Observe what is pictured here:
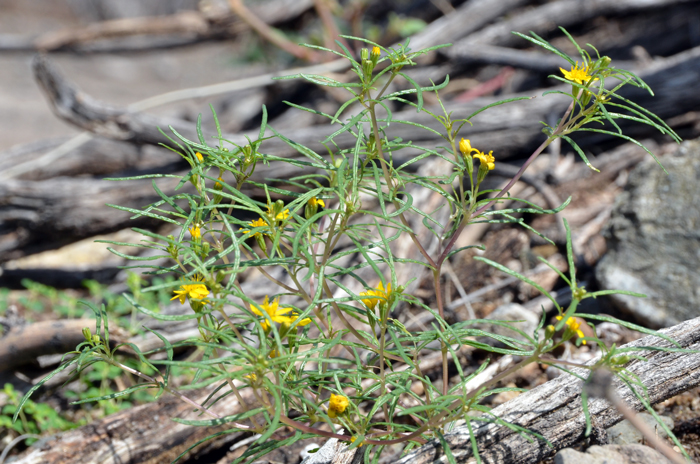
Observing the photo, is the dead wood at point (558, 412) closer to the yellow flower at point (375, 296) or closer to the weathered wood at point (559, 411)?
the weathered wood at point (559, 411)

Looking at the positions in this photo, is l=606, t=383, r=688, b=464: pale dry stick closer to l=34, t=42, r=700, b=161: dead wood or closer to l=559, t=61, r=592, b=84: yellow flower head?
l=559, t=61, r=592, b=84: yellow flower head

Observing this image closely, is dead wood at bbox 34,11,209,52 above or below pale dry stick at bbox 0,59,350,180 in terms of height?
above

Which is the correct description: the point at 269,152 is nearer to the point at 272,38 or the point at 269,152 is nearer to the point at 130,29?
the point at 272,38

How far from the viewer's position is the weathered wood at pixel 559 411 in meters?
1.38

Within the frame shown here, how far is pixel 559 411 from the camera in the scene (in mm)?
1429

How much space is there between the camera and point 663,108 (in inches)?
128

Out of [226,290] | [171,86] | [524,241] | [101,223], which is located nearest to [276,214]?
[226,290]

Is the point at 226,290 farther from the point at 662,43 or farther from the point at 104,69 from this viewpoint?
→ the point at 104,69

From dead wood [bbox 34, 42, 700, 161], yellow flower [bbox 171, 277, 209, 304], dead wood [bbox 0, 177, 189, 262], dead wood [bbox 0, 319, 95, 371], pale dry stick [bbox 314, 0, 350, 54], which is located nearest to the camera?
yellow flower [bbox 171, 277, 209, 304]

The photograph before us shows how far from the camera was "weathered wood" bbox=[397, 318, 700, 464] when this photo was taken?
1.38 m

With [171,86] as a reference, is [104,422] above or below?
below

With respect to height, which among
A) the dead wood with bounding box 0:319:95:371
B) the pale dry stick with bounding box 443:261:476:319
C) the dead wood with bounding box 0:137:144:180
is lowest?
the pale dry stick with bounding box 443:261:476:319

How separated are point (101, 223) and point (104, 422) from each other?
1.82 metres

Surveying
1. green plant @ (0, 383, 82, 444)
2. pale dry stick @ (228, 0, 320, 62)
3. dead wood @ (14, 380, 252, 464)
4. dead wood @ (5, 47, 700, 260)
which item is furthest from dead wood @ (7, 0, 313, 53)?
dead wood @ (14, 380, 252, 464)
